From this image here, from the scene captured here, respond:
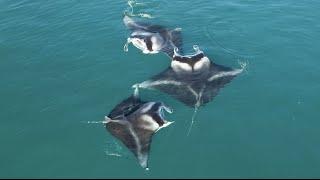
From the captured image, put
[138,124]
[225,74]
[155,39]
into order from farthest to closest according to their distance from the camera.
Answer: [155,39]
[225,74]
[138,124]

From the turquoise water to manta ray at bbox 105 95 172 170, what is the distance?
0.33 metres

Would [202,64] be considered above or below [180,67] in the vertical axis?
above

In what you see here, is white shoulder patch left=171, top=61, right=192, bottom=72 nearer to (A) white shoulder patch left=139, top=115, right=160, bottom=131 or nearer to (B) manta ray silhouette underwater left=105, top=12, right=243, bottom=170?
(B) manta ray silhouette underwater left=105, top=12, right=243, bottom=170

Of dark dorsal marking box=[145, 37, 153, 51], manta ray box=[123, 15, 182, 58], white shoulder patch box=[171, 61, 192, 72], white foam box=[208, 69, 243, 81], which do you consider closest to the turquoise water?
white foam box=[208, 69, 243, 81]

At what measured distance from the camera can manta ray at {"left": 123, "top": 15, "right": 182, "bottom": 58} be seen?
2730 centimetres

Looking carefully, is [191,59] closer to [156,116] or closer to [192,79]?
[192,79]

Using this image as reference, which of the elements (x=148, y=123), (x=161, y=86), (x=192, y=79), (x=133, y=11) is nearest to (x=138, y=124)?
(x=148, y=123)

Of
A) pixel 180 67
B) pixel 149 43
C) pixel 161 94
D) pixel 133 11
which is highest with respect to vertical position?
pixel 133 11

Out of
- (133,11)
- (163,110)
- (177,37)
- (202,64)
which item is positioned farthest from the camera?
(133,11)

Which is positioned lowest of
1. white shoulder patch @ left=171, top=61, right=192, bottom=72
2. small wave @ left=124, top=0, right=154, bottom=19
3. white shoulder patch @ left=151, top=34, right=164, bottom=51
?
white shoulder patch @ left=171, top=61, right=192, bottom=72

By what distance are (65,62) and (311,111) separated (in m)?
12.8

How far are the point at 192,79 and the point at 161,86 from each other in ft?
5.15

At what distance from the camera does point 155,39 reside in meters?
27.8

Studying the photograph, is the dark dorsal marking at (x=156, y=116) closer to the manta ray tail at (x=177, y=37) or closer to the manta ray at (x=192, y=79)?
the manta ray at (x=192, y=79)
